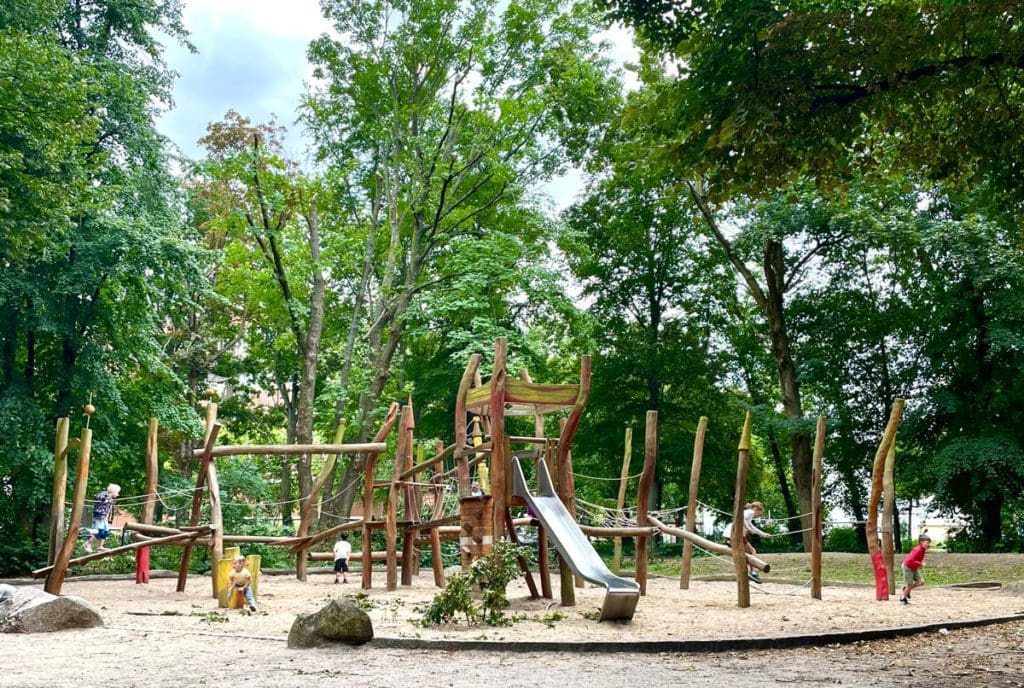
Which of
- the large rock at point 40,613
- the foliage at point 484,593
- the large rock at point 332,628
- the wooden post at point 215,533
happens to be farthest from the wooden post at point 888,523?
the large rock at point 40,613

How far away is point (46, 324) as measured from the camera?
18906mm

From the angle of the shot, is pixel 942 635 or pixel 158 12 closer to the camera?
pixel 942 635

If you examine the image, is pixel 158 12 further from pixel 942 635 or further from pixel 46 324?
A: pixel 942 635

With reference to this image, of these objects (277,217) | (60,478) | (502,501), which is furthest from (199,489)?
(277,217)

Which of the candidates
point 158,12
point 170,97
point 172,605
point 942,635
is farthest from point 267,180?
point 942,635

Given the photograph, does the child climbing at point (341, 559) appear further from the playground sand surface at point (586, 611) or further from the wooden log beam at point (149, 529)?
the wooden log beam at point (149, 529)

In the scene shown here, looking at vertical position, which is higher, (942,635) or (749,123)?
(749,123)

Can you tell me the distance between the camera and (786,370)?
82.9ft

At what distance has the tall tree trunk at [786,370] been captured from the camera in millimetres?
24578

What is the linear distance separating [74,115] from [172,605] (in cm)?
888

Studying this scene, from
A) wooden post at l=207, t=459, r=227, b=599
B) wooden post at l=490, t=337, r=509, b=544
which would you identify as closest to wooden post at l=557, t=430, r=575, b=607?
wooden post at l=490, t=337, r=509, b=544

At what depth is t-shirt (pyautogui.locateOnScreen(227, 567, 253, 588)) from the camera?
38.0 feet

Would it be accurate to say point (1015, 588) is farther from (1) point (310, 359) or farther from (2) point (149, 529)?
(1) point (310, 359)

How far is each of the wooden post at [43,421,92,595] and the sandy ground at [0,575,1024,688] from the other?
1.19 metres
